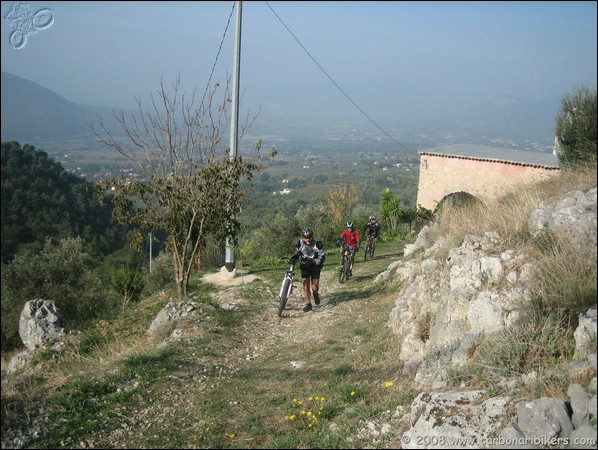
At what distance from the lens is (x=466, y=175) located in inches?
803

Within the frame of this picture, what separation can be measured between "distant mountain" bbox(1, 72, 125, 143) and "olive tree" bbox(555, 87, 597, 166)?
97.5m

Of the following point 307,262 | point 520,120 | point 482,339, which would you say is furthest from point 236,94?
point 520,120

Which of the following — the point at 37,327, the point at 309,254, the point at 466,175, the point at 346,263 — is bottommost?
the point at 37,327

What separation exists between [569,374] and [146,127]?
9501mm

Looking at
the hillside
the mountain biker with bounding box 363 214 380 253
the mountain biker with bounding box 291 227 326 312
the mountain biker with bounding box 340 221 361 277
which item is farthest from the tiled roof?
the mountain biker with bounding box 291 227 326 312

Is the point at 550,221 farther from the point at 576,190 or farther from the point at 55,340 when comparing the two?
the point at 55,340

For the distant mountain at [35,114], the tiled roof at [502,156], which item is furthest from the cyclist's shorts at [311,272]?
the distant mountain at [35,114]

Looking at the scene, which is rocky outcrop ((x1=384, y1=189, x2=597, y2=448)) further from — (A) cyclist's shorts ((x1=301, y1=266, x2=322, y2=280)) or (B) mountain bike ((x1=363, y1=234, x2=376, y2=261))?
(B) mountain bike ((x1=363, y1=234, x2=376, y2=261))

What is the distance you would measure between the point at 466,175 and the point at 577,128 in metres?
11.7

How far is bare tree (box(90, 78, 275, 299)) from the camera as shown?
1026cm

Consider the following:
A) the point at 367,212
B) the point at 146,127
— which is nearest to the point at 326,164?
the point at 367,212

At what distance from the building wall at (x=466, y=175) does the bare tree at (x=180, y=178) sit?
1050cm

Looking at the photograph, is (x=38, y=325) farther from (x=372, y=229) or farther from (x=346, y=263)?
(x=372, y=229)

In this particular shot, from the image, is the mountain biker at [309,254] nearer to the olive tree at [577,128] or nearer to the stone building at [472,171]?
the olive tree at [577,128]
